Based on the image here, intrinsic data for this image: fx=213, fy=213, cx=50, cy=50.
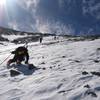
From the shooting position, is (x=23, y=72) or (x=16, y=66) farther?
(x=16, y=66)

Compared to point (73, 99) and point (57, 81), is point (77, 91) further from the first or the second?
point (57, 81)

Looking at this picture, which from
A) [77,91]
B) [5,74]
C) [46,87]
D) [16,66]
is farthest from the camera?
[16,66]

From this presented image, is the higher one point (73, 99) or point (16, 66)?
point (16, 66)

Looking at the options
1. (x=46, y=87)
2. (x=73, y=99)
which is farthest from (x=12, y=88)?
(x=73, y=99)

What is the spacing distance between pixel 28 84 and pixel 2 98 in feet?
6.19

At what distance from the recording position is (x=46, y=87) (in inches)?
390

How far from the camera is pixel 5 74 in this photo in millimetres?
13297

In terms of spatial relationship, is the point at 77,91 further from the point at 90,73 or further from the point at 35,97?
the point at 90,73

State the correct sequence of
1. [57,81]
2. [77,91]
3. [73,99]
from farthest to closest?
[57,81]
[77,91]
[73,99]

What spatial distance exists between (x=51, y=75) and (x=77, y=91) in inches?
128

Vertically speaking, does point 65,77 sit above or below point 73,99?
above

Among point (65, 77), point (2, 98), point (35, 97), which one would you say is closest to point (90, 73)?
point (65, 77)

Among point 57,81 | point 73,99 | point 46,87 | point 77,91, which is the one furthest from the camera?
point 57,81

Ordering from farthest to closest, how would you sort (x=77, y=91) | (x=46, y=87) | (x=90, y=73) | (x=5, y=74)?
1. (x=5, y=74)
2. (x=90, y=73)
3. (x=46, y=87)
4. (x=77, y=91)
